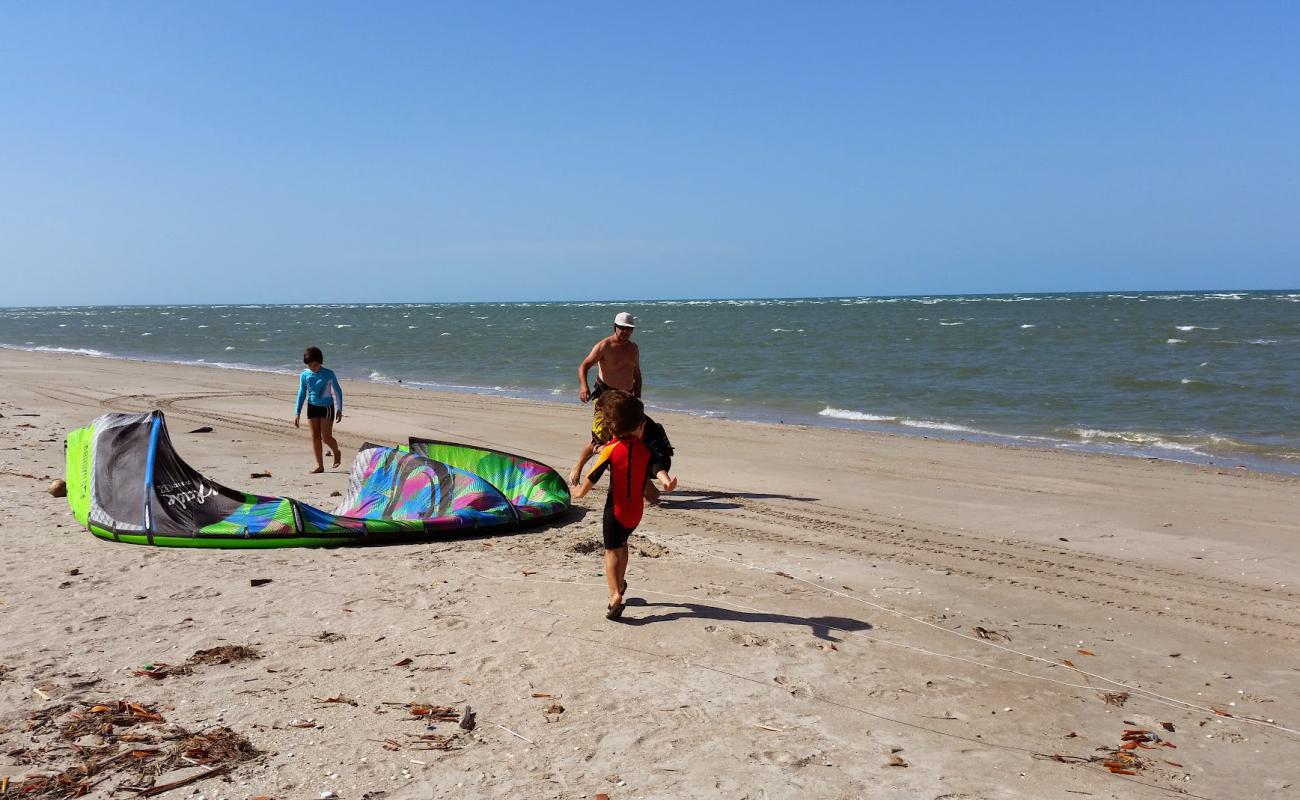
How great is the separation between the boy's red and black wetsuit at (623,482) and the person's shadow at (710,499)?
10.9ft

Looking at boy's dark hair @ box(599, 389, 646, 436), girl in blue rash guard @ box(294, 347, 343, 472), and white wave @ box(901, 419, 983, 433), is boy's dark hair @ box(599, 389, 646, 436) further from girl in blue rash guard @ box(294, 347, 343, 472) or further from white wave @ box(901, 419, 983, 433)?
white wave @ box(901, 419, 983, 433)

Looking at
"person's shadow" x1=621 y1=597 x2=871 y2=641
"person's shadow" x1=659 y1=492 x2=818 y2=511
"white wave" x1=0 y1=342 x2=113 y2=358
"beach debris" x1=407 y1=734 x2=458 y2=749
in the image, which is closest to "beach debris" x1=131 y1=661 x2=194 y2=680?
"beach debris" x1=407 y1=734 x2=458 y2=749

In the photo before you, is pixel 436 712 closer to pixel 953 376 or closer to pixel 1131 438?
pixel 1131 438

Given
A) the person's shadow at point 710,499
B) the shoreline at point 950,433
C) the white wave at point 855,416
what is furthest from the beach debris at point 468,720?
the white wave at point 855,416

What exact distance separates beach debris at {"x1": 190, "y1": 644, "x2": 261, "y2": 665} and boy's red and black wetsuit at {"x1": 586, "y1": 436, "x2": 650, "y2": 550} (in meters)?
1.82

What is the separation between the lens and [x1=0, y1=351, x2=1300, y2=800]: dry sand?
3.73m

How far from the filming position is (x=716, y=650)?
16.1ft

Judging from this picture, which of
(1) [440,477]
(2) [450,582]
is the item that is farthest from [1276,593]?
(1) [440,477]

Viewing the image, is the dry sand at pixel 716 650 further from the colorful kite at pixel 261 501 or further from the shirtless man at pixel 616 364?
the shirtless man at pixel 616 364

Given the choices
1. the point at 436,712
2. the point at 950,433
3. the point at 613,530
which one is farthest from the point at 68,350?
the point at 436,712

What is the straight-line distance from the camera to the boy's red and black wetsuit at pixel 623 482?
5.11 meters

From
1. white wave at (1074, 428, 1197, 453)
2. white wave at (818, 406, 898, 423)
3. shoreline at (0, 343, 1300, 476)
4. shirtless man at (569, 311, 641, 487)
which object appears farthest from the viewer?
white wave at (818, 406, 898, 423)

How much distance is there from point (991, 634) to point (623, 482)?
2.16 m

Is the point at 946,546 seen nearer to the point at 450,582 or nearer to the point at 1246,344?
the point at 450,582
